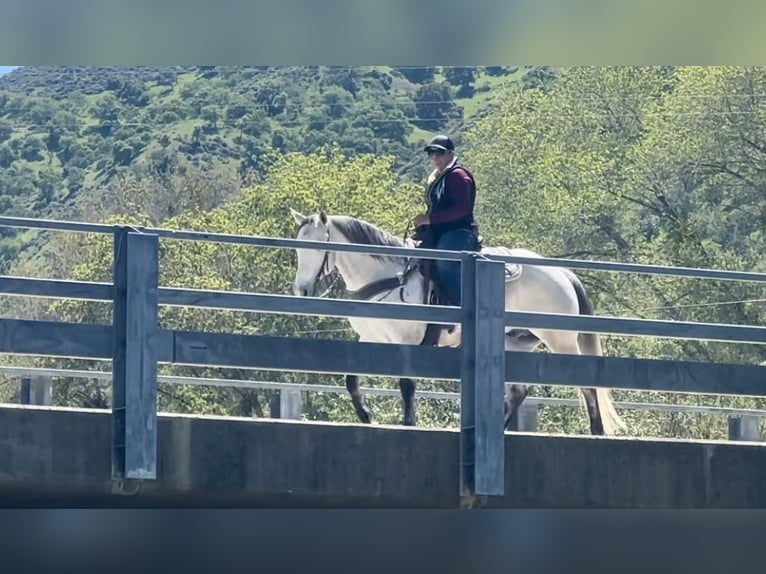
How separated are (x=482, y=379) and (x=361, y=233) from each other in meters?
4.25

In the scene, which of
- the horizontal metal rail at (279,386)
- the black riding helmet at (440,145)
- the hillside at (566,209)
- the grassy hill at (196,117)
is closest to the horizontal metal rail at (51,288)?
the black riding helmet at (440,145)

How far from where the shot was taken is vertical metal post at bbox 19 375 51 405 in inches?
506

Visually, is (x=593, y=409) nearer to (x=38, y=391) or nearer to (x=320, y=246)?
(x=38, y=391)

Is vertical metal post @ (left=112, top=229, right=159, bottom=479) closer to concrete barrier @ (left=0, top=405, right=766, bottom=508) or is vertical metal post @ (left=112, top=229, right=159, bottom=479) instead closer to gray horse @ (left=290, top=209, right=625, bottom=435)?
concrete barrier @ (left=0, top=405, right=766, bottom=508)

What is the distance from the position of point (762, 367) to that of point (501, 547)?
1.75 metres

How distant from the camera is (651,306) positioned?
137ft

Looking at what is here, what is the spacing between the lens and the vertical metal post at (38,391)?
42.2 feet

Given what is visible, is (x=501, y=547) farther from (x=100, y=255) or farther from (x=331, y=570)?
(x=100, y=255)

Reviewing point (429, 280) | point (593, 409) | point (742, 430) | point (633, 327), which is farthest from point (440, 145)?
point (633, 327)

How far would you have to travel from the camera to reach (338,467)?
27.5ft

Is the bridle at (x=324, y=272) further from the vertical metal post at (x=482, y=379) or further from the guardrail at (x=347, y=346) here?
the vertical metal post at (x=482, y=379)

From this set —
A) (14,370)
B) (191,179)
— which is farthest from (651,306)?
(14,370)

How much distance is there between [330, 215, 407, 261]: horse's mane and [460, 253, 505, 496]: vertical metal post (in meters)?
3.80
